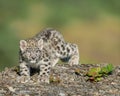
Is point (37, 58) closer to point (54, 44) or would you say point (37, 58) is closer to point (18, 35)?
point (54, 44)

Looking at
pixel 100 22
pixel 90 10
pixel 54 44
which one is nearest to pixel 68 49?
pixel 54 44

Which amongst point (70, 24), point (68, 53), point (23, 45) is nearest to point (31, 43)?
point (23, 45)

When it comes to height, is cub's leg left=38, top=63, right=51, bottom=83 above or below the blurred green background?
below

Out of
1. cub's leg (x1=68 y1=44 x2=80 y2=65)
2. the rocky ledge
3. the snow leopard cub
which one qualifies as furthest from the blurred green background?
the rocky ledge

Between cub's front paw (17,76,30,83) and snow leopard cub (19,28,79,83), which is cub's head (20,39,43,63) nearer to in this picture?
snow leopard cub (19,28,79,83)

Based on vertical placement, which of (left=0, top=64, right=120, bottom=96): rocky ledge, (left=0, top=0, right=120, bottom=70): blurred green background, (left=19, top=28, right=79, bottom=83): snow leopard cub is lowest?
(left=0, top=64, right=120, bottom=96): rocky ledge

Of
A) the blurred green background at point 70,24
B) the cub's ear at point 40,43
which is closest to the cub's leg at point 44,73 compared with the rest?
the cub's ear at point 40,43

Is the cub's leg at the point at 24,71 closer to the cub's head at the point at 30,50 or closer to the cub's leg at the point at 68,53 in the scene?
the cub's head at the point at 30,50

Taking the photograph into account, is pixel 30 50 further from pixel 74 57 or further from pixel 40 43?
pixel 74 57
